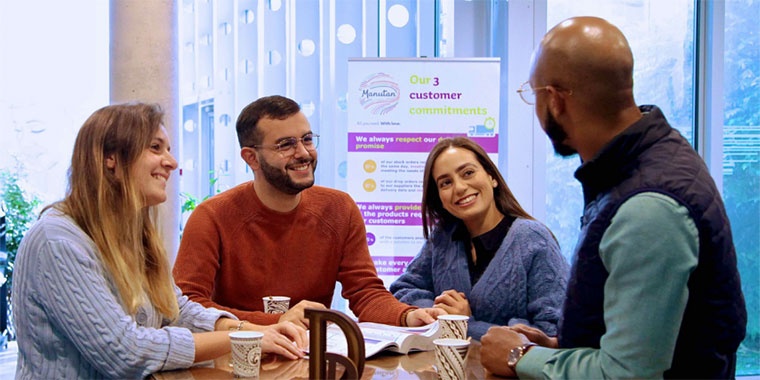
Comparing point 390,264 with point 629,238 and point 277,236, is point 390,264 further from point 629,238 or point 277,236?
point 629,238

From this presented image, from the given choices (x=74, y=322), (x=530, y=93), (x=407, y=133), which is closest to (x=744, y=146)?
(x=407, y=133)

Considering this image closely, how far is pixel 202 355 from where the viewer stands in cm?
193

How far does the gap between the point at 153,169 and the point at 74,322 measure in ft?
1.66

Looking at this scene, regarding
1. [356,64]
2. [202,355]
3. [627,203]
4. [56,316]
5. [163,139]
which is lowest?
[202,355]

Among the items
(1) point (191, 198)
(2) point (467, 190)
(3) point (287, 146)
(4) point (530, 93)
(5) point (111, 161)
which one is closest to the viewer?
(4) point (530, 93)

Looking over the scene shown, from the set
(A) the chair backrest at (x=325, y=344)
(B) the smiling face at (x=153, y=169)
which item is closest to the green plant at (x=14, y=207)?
(B) the smiling face at (x=153, y=169)

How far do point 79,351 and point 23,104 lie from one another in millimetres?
3710

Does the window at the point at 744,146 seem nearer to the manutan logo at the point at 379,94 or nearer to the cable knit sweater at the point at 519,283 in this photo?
the manutan logo at the point at 379,94

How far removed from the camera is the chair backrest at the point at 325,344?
152 cm

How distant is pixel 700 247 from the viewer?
1372 mm

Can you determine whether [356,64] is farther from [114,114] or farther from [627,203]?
[627,203]

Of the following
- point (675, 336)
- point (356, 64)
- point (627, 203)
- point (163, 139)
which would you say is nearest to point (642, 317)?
point (675, 336)

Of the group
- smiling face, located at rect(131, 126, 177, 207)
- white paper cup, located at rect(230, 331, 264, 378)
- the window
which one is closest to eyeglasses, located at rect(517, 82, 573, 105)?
white paper cup, located at rect(230, 331, 264, 378)

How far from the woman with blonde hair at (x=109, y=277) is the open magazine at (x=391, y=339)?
107 millimetres
